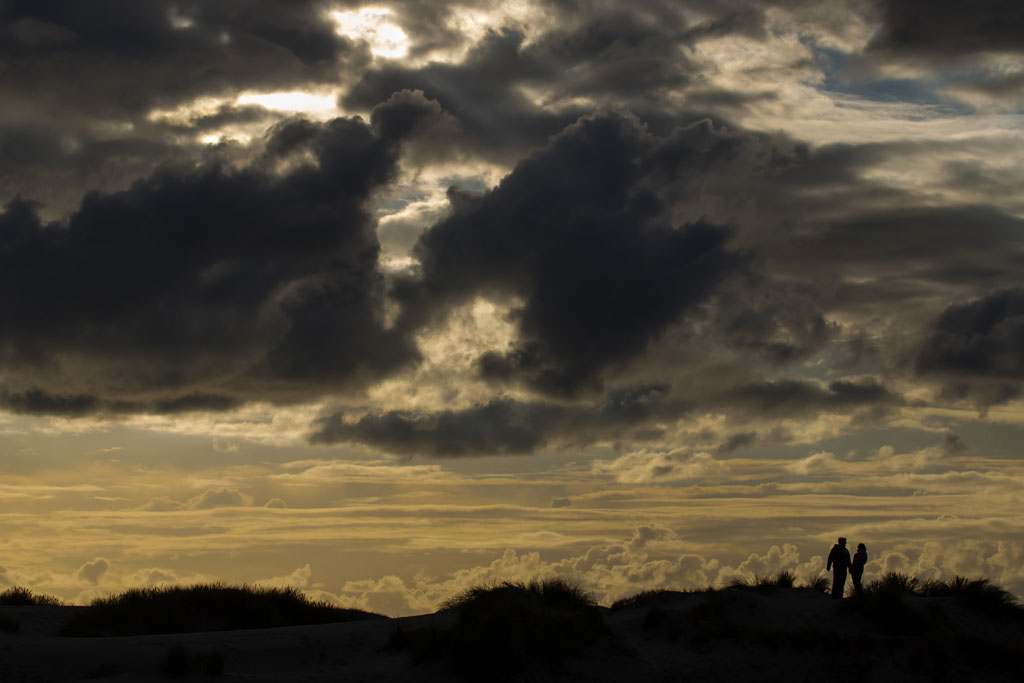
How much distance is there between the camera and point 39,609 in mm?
32031

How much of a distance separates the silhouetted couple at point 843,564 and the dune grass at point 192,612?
698 inches

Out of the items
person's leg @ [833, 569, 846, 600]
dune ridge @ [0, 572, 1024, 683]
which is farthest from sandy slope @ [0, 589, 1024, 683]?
person's leg @ [833, 569, 846, 600]

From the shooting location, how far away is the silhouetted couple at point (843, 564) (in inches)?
1227

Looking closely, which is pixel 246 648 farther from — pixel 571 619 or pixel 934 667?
pixel 934 667

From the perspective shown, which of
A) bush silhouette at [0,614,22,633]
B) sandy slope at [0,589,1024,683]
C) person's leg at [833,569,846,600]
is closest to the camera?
sandy slope at [0,589,1024,683]

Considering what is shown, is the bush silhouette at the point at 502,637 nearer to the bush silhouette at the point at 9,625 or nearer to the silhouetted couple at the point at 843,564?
the silhouetted couple at the point at 843,564

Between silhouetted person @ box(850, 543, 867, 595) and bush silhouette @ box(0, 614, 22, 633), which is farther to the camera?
silhouetted person @ box(850, 543, 867, 595)

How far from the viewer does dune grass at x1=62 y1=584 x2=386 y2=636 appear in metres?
30.9

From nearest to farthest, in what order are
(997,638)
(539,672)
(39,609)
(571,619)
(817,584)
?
(539,672), (571,619), (997,638), (39,609), (817,584)

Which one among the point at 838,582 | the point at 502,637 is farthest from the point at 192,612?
the point at 838,582

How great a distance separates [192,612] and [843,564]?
21.4 m

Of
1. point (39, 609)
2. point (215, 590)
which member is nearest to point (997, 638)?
point (215, 590)

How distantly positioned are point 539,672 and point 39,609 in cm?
1792

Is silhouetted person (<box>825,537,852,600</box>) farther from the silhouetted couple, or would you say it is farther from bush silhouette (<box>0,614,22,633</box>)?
bush silhouette (<box>0,614,22,633</box>)
